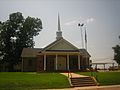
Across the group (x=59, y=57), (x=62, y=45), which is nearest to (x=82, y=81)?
(x=62, y=45)

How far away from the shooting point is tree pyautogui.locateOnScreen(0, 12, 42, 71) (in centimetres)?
5888

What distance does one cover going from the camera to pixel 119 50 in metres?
77.6

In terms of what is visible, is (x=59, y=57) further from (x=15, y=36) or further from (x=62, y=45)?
(x=15, y=36)

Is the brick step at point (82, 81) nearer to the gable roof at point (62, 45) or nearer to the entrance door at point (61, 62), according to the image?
the gable roof at point (62, 45)

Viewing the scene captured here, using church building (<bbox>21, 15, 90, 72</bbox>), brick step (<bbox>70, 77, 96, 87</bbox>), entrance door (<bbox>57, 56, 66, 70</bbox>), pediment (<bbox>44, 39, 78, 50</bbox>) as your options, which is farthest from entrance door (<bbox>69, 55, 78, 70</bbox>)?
brick step (<bbox>70, 77, 96, 87</bbox>)

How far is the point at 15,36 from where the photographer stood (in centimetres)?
5981

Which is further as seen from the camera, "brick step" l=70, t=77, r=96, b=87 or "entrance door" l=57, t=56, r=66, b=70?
"entrance door" l=57, t=56, r=66, b=70

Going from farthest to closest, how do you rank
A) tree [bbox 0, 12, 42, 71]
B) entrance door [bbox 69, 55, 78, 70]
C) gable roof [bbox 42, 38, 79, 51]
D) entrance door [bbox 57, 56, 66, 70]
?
tree [bbox 0, 12, 42, 71] → entrance door [bbox 69, 55, 78, 70] → entrance door [bbox 57, 56, 66, 70] → gable roof [bbox 42, 38, 79, 51]

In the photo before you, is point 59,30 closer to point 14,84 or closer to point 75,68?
point 75,68

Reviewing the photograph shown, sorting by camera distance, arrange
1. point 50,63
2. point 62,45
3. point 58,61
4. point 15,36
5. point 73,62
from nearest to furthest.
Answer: point 62,45
point 58,61
point 50,63
point 73,62
point 15,36

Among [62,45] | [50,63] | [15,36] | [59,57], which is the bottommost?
[50,63]

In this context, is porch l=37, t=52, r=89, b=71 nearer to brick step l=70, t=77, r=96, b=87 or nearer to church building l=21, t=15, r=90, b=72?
church building l=21, t=15, r=90, b=72

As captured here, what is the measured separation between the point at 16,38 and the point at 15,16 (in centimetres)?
614

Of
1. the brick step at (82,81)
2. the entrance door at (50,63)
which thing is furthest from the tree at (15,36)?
the brick step at (82,81)
